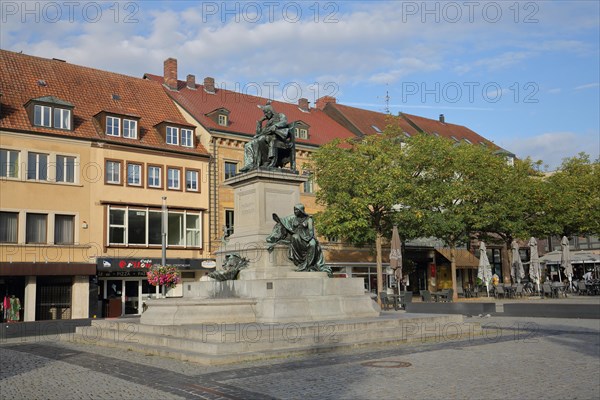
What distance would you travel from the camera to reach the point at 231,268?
16.8 metres

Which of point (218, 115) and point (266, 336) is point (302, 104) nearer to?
point (218, 115)

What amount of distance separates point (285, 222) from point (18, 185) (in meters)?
22.3

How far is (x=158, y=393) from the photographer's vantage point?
8.91 meters

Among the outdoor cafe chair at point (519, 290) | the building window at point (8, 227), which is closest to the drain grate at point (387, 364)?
the outdoor cafe chair at point (519, 290)

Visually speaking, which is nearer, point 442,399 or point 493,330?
point 442,399

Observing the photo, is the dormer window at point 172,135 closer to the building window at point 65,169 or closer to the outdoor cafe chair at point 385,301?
the building window at point 65,169

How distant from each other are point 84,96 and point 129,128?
354cm

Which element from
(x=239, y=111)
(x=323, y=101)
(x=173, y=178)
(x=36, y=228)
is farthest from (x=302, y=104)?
(x=36, y=228)

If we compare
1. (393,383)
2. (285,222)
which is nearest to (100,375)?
(393,383)

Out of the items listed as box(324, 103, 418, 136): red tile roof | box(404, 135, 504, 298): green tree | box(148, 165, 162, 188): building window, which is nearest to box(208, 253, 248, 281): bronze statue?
box(148, 165, 162, 188): building window

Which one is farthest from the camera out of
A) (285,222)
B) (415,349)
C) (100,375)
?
(285,222)

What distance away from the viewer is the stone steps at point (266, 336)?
1190 centimetres

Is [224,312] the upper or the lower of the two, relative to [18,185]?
lower

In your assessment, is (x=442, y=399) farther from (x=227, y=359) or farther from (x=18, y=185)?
(x=18, y=185)
